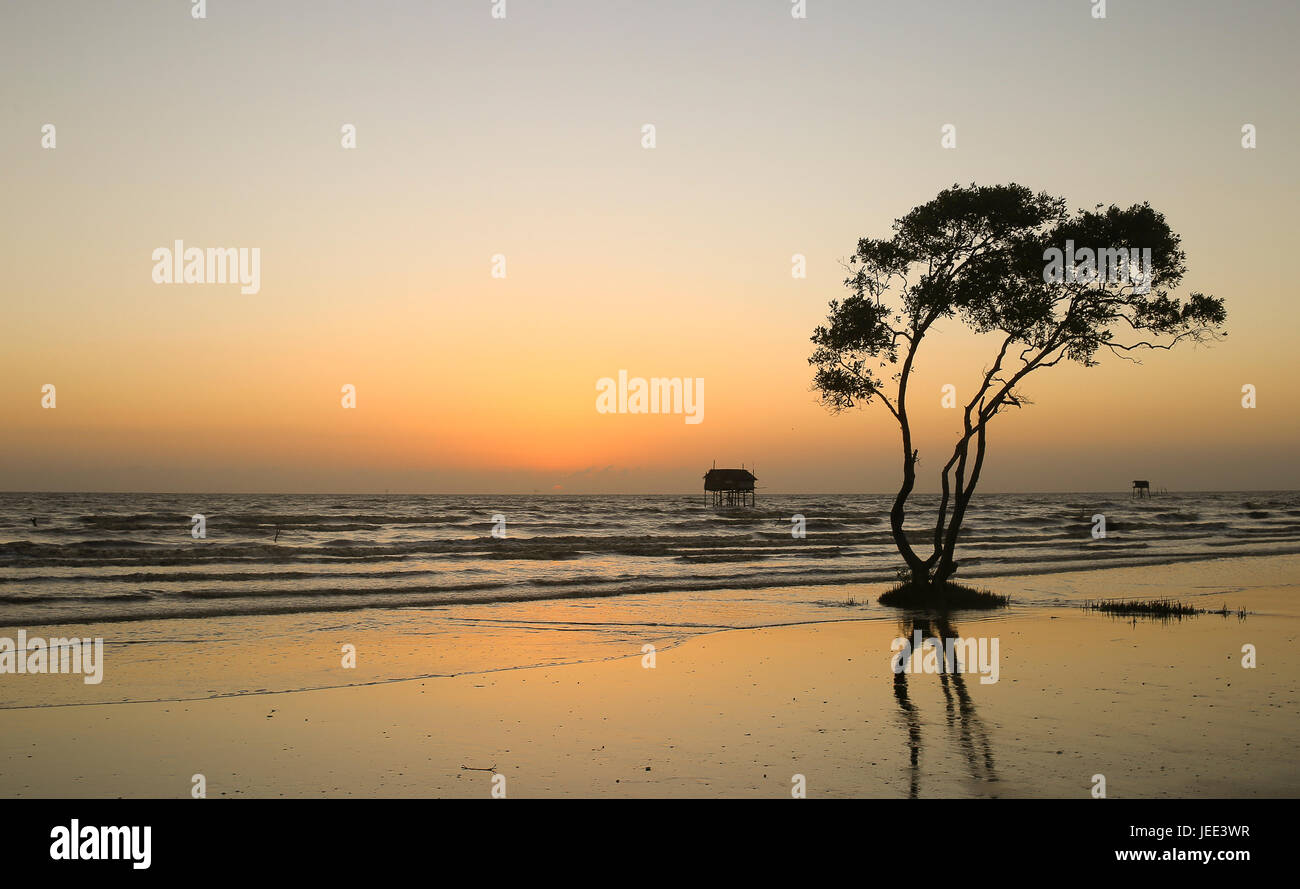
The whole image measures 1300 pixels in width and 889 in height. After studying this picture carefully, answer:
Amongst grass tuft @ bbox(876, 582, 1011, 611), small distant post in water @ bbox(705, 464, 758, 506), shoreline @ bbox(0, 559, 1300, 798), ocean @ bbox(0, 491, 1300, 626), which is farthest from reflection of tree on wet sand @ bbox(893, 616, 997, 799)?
small distant post in water @ bbox(705, 464, 758, 506)

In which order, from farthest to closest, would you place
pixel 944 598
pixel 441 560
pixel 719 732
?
pixel 441 560, pixel 944 598, pixel 719 732

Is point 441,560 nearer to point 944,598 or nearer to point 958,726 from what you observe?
point 944,598

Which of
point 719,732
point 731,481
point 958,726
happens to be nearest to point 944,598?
point 958,726

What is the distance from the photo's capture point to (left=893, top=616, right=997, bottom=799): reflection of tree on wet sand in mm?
8867

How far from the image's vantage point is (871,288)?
23656 millimetres

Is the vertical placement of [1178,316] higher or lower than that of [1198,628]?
higher

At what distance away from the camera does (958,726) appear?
1066 cm

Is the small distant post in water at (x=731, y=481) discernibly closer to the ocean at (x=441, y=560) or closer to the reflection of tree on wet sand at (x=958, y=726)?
the ocean at (x=441, y=560)

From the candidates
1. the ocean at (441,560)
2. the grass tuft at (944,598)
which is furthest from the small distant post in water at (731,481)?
the grass tuft at (944,598)

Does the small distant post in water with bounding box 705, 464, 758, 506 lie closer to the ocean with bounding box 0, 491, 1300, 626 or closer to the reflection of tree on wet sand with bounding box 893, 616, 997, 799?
the ocean with bounding box 0, 491, 1300, 626

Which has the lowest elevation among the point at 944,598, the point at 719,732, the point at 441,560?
the point at 441,560
